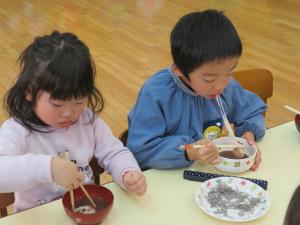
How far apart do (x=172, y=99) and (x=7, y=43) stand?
2764 mm

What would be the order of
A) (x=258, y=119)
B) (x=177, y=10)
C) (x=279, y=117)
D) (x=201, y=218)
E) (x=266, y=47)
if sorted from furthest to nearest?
1. (x=177, y=10)
2. (x=266, y=47)
3. (x=279, y=117)
4. (x=258, y=119)
5. (x=201, y=218)

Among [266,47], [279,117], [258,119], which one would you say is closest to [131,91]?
[279,117]

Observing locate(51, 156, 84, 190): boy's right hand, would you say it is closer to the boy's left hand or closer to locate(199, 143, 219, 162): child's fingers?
locate(199, 143, 219, 162): child's fingers

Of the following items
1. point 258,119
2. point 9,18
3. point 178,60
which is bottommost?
point 9,18

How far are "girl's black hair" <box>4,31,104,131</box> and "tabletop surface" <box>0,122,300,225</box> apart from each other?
0.75 ft

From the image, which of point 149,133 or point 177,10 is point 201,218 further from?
point 177,10

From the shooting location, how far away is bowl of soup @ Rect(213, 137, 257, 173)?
44.8 inches

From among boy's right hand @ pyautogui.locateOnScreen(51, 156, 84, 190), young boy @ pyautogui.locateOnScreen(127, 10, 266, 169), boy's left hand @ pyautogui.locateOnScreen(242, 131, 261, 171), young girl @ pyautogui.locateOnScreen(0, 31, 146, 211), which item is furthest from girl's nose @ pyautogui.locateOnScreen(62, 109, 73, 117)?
boy's left hand @ pyautogui.locateOnScreen(242, 131, 261, 171)

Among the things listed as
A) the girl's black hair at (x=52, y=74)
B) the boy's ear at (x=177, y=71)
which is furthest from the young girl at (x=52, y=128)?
the boy's ear at (x=177, y=71)

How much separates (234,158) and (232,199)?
17cm

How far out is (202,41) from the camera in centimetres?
122

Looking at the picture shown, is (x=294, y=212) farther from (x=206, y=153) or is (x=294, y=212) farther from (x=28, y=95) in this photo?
(x=28, y=95)

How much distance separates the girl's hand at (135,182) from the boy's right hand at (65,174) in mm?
132

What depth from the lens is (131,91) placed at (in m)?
2.94
